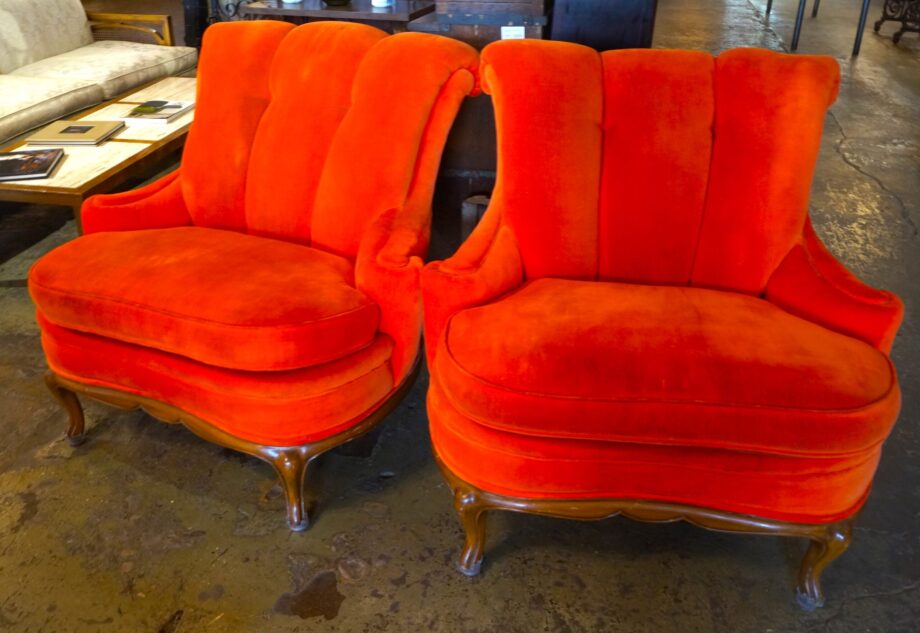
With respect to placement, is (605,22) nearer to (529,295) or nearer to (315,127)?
(315,127)

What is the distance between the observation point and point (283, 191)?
1.87 metres

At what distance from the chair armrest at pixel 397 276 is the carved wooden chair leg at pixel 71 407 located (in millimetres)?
797

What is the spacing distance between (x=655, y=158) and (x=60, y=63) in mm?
3388

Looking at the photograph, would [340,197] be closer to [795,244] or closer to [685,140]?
[685,140]

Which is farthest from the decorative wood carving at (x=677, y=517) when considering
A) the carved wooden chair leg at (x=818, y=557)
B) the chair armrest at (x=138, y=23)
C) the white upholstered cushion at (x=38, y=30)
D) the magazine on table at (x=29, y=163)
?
the chair armrest at (x=138, y=23)

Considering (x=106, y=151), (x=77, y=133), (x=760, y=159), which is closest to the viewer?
(x=760, y=159)

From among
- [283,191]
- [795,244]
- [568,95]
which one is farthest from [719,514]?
[283,191]

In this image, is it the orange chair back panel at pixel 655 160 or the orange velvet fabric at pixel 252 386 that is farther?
the orange chair back panel at pixel 655 160

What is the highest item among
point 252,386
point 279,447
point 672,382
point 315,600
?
point 672,382

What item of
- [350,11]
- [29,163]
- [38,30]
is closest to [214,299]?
[29,163]

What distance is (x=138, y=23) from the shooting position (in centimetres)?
442

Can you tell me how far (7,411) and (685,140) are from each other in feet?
6.16

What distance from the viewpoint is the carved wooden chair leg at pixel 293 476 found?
61.1 inches

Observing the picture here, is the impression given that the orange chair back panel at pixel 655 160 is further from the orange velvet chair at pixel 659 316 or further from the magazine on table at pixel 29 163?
the magazine on table at pixel 29 163
